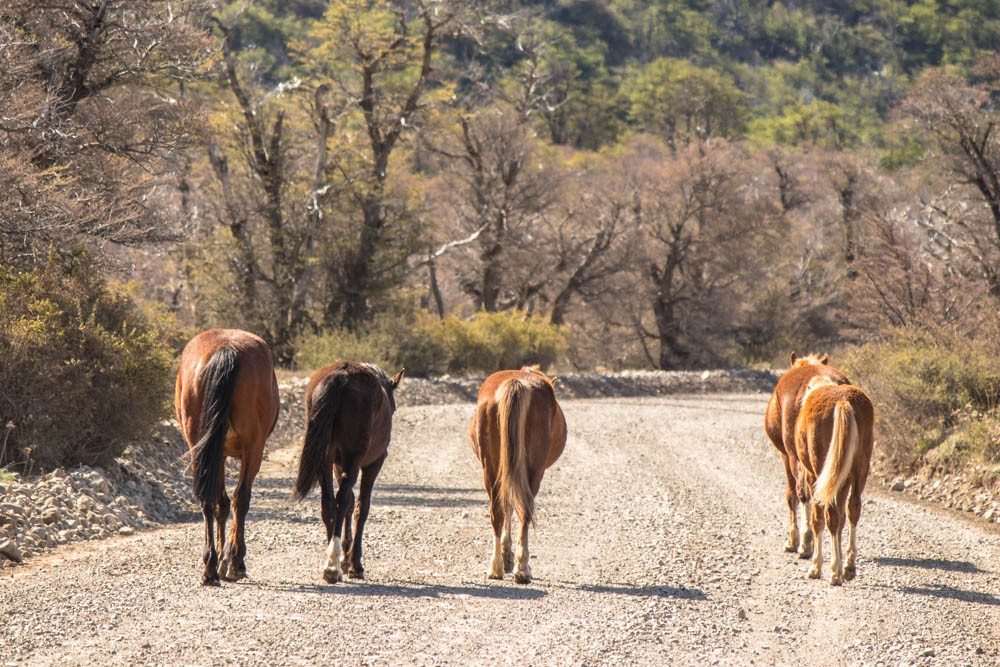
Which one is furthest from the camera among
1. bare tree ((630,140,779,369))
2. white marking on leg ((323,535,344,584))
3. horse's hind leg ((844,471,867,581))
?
bare tree ((630,140,779,369))

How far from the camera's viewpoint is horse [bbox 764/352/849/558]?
10.0 meters

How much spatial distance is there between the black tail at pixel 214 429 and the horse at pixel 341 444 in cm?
59

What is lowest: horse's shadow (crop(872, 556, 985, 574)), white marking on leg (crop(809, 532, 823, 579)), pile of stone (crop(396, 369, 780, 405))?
pile of stone (crop(396, 369, 780, 405))

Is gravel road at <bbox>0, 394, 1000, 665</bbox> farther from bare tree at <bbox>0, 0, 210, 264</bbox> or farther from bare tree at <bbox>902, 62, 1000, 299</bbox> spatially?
bare tree at <bbox>902, 62, 1000, 299</bbox>

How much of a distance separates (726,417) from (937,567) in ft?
45.8

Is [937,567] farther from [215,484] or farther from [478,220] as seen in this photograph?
[478,220]

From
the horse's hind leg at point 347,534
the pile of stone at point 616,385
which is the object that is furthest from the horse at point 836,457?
the pile of stone at point 616,385

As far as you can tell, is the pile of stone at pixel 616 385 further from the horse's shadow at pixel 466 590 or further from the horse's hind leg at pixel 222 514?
the horse's shadow at pixel 466 590

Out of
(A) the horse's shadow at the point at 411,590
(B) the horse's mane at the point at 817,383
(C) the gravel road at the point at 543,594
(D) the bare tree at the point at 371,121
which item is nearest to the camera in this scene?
(C) the gravel road at the point at 543,594

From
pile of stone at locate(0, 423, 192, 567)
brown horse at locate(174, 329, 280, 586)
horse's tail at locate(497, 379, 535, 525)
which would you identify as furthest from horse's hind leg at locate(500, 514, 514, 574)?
pile of stone at locate(0, 423, 192, 567)

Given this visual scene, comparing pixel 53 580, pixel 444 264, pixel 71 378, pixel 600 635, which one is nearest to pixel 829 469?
pixel 600 635

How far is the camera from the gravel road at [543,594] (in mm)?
6684

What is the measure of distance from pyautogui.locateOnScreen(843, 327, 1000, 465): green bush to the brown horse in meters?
9.56

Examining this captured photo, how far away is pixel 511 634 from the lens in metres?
7.02
